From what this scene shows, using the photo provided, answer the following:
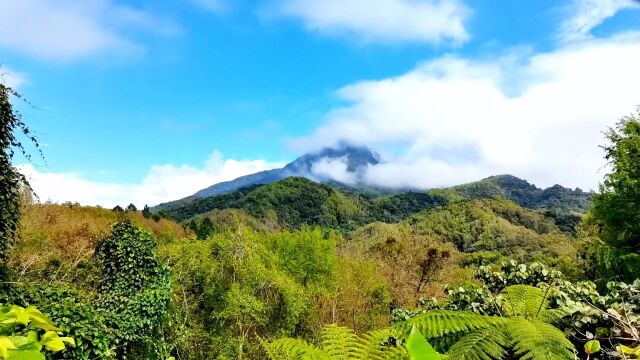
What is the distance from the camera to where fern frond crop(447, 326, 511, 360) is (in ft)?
9.87

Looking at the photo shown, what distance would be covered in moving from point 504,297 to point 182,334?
43.9ft

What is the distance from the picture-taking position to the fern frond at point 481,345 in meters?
3.01

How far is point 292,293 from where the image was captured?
20.3m

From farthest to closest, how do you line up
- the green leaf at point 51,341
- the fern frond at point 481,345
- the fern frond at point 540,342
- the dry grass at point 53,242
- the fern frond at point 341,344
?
the dry grass at point 53,242 < the fern frond at point 481,345 < the fern frond at point 540,342 < the fern frond at point 341,344 < the green leaf at point 51,341

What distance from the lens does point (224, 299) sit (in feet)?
58.8

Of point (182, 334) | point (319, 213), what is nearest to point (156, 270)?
point (182, 334)

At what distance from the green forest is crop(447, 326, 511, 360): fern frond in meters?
0.01

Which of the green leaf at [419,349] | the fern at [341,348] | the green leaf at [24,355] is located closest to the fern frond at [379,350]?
the fern at [341,348]

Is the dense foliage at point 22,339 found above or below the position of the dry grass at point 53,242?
below

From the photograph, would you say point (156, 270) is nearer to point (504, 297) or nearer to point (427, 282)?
point (504, 297)

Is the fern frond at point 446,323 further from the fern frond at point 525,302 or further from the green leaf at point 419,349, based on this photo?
the green leaf at point 419,349

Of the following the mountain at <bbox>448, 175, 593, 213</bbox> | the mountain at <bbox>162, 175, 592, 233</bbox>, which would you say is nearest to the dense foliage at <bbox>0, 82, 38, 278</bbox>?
the mountain at <bbox>162, 175, 592, 233</bbox>

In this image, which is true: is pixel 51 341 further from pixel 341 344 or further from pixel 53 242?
pixel 53 242

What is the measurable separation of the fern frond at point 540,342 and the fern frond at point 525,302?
0.77 metres
